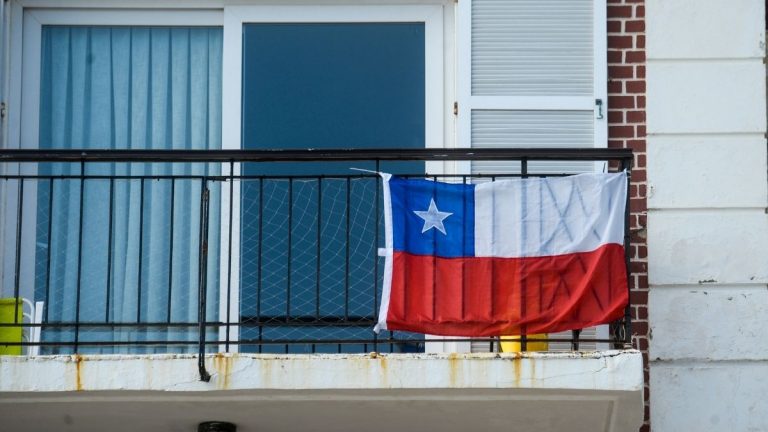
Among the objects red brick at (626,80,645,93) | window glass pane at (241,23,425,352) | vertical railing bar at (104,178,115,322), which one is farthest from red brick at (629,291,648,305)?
vertical railing bar at (104,178,115,322)

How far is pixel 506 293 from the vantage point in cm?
939

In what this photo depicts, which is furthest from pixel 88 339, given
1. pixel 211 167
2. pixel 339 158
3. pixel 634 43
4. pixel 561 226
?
pixel 634 43

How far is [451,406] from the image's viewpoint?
31.0 feet

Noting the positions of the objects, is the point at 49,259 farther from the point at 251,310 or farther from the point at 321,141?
the point at 321,141

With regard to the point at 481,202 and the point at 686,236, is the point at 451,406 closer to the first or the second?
the point at 481,202

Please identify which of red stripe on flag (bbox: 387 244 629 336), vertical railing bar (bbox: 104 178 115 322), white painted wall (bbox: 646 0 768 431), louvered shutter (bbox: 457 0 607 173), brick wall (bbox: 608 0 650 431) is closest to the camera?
red stripe on flag (bbox: 387 244 629 336)

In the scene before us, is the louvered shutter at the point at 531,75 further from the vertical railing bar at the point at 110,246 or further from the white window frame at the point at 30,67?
the vertical railing bar at the point at 110,246

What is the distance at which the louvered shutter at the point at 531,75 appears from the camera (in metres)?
10.5

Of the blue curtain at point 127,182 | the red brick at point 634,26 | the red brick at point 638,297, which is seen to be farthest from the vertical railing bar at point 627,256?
the blue curtain at point 127,182

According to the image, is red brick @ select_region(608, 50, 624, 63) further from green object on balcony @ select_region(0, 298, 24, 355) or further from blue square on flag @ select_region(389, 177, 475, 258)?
green object on balcony @ select_region(0, 298, 24, 355)

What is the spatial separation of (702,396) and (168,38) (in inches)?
148

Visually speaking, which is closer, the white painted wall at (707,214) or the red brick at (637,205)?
the white painted wall at (707,214)

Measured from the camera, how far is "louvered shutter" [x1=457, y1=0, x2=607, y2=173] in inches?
413

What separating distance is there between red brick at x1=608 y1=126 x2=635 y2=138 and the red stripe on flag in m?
1.24
